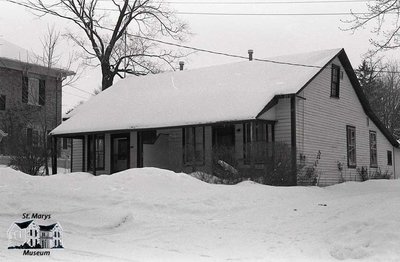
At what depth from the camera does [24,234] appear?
9.52m

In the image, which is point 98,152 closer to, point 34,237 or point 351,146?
point 351,146

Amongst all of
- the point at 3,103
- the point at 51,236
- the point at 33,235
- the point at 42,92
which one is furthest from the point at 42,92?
the point at 51,236

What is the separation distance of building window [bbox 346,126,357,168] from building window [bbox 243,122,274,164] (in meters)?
5.13

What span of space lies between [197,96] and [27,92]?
1614cm

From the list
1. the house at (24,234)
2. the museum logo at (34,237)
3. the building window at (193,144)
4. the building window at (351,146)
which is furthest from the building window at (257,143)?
the house at (24,234)

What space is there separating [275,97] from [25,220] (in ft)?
39.6

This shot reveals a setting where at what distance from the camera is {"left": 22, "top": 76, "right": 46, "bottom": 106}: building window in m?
35.3

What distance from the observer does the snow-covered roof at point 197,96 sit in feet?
69.0

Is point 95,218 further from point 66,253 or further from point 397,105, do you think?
point 397,105

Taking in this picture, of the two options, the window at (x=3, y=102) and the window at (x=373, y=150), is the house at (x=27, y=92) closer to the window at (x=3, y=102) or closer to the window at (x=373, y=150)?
the window at (x=3, y=102)

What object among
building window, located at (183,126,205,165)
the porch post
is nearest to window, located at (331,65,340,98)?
building window, located at (183,126,205,165)

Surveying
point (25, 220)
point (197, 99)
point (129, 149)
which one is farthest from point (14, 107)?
point (25, 220)

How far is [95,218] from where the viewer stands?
1123 centimetres

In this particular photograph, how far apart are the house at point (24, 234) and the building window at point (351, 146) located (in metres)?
17.4
